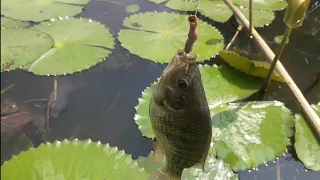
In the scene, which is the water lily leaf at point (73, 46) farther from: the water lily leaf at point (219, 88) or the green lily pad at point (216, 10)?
the green lily pad at point (216, 10)

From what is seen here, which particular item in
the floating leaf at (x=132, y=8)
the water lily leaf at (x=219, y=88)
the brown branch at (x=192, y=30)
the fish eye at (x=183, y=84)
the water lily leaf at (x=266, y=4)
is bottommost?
the water lily leaf at (x=219, y=88)

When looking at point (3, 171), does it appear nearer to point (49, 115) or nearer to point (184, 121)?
point (49, 115)

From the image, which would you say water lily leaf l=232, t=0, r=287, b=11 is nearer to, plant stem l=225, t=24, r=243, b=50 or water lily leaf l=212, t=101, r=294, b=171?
plant stem l=225, t=24, r=243, b=50

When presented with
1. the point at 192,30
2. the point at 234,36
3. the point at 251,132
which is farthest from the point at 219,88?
the point at 192,30

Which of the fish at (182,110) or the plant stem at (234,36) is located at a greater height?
the fish at (182,110)

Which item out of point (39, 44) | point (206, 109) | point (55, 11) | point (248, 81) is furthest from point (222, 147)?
point (55, 11)

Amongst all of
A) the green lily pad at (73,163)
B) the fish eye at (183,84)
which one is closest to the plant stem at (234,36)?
the green lily pad at (73,163)
